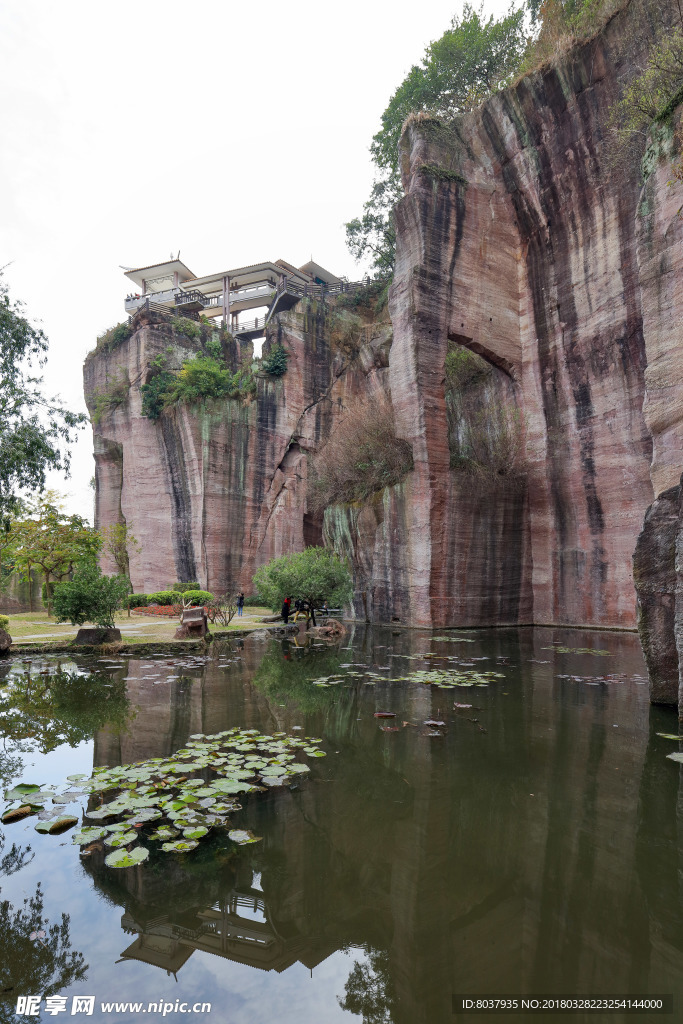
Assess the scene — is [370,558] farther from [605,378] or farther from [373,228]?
[373,228]

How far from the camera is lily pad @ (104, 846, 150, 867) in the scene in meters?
2.86

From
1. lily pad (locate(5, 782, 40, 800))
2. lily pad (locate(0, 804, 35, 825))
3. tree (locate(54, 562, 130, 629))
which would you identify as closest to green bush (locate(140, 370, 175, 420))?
tree (locate(54, 562, 130, 629))

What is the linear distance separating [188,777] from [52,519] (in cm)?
1931

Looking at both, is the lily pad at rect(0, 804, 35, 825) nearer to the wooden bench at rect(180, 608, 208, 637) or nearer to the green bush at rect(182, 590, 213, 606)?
the wooden bench at rect(180, 608, 208, 637)

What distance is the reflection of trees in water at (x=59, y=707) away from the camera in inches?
222

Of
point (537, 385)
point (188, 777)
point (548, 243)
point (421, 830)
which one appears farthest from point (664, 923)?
point (548, 243)

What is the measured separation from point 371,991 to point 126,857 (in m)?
1.44

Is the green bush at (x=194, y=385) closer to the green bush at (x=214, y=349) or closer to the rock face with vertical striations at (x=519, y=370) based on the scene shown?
the green bush at (x=214, y=349)

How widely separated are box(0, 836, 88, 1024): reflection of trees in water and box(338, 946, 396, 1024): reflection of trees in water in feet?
3.42

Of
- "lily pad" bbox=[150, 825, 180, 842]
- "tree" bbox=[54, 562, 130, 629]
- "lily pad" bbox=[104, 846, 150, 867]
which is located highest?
"tree" bbox=[54, 562, 130, 629]

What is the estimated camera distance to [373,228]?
30.5 m

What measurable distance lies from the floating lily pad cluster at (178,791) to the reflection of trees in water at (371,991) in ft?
3.48

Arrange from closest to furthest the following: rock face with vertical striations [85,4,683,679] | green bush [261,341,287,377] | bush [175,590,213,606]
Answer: rock face with vertical striations [85,4,683,679] < bush [175,590,213,606] < green bush [261,341,287,377]

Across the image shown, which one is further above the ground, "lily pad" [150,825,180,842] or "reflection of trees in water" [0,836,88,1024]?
"lily pad" [150,825,180,842]
